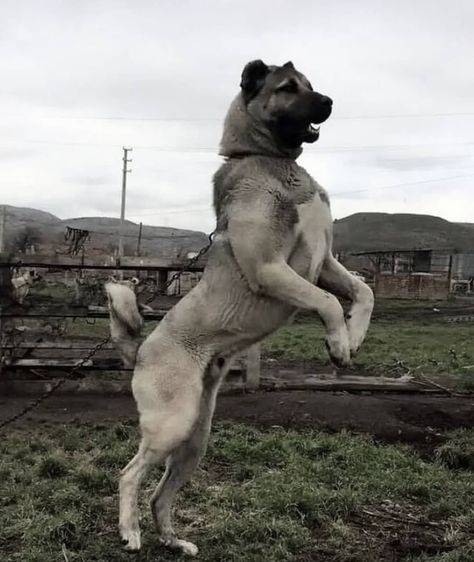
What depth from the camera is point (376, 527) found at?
453 cm

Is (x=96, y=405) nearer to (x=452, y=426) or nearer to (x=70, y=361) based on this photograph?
(x=70, y=361)

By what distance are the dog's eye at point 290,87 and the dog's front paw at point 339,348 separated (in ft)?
4.10

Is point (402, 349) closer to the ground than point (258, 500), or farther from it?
farther from it

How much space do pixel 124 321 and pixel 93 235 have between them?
142 feet

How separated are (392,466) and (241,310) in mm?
3013

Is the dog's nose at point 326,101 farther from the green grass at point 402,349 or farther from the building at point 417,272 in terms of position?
the building at point 417,272

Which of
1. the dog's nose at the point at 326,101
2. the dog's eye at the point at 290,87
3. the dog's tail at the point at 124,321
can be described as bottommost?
the dog's tail at the point at 124,321

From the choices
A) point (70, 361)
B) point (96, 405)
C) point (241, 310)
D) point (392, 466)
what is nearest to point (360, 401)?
point (392, 466)

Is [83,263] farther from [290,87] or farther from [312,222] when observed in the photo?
[290,87]

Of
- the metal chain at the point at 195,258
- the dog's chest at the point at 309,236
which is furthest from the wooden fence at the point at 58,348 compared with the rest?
the dog's chest at the point at 309,236

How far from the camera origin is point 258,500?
188 inches

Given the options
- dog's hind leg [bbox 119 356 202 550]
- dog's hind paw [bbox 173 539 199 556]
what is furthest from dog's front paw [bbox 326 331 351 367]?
dog's hind paw [bbox 173 539 199 556]

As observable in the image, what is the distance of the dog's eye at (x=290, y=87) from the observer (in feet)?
11.2

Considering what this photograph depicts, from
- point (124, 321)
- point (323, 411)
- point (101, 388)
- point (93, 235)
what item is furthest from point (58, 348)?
point (93, 235)
